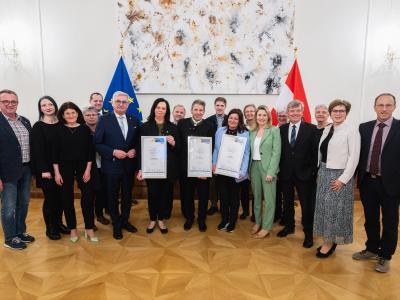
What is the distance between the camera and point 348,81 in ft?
15.5

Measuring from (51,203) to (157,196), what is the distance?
110 centimetres

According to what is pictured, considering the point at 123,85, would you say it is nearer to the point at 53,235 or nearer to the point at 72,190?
the point at 72,190

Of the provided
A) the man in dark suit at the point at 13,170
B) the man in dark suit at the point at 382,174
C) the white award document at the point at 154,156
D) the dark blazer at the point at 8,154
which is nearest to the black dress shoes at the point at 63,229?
the man in dark suit at the point at 13,170

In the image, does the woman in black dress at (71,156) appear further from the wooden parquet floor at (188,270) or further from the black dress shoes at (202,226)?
the black dress shoes at (202,226)

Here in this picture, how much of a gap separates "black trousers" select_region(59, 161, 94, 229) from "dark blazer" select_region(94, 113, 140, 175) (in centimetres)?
23

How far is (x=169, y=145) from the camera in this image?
2.99 m

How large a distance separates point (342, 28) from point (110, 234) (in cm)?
471

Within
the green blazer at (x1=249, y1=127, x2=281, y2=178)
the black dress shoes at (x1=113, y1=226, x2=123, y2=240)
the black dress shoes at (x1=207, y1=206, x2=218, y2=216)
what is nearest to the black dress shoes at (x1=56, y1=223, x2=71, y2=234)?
the black dress shoes at (x1=113, y1=226, x2=123, y2=240)

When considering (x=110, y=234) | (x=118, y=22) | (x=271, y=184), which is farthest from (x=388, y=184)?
(x=118, y=22)

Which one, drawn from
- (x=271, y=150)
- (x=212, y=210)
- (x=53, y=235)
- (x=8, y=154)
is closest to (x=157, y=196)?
(x=212, y=210)

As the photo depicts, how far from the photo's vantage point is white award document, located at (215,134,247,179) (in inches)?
116

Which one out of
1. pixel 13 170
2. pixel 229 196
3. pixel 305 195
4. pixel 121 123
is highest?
pixel 121 123

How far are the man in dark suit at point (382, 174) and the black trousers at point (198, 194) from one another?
1.56 meters

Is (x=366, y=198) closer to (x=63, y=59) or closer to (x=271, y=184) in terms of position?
(x=271, y=184)
